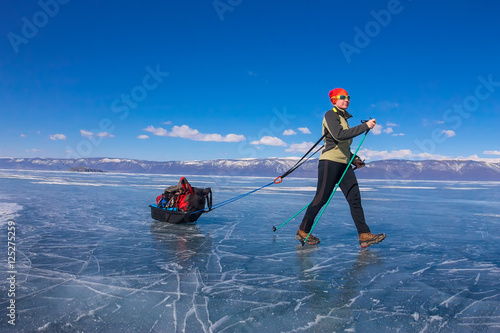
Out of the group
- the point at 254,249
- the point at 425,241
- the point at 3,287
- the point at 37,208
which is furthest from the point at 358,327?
the point at 37,208

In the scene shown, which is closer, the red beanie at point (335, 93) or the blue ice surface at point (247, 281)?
the blue ice surface at point (247, 281)

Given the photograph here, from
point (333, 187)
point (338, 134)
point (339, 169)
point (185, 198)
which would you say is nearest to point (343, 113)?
point (338, 134)

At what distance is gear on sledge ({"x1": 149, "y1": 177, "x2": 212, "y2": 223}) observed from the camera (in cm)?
629

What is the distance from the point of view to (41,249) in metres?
4.25

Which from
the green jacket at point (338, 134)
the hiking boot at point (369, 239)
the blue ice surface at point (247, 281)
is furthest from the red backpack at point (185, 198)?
the hiking boot at point (369, 239)

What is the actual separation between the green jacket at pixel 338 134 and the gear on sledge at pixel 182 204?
8.98ft

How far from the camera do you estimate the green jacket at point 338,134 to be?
13.1ft

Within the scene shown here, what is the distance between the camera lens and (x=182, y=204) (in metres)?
6.35

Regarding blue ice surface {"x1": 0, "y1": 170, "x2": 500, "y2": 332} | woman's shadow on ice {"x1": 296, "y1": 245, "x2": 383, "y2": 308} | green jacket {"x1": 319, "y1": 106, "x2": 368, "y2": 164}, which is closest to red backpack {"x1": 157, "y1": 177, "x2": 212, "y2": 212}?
blue ice surface {"x1": 0, "y1": 170, "x2": 500, "y2": 332}

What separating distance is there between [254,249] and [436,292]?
2255mm

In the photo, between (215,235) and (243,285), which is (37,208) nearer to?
(215,235)

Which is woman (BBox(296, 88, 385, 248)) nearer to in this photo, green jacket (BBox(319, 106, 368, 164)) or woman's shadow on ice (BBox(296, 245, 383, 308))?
green jacket (BBox(319, 106, 368, 164))

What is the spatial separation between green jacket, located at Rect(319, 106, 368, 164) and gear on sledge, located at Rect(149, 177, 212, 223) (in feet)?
8.98

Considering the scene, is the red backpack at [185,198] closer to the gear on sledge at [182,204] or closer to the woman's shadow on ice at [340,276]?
the gear on sledge at [182,204]
